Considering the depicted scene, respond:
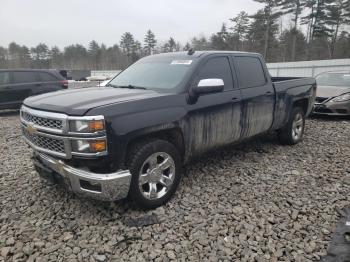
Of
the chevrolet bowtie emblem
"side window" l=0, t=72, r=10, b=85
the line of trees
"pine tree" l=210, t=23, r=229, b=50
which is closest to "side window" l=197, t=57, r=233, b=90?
the chevrolet bowtie emblem

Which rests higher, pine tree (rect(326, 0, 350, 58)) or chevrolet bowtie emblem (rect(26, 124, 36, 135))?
pine tree (rect(326, 0, 350, 58))

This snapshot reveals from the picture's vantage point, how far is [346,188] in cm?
405

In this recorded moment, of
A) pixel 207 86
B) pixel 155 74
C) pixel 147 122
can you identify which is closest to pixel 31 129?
pixel 147 122

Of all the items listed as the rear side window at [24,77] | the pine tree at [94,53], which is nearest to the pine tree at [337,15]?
the rear side window at [24,77]

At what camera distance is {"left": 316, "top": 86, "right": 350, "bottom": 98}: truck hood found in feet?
27.7

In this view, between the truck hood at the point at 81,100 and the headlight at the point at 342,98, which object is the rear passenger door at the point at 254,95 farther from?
the headlight at the point at 342,98

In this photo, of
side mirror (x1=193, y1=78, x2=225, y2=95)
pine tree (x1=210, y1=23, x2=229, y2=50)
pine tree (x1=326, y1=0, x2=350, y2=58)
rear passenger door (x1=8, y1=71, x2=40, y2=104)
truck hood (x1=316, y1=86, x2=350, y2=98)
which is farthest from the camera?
pine tree (x1=210, y1=23, x2=229, y2=50)

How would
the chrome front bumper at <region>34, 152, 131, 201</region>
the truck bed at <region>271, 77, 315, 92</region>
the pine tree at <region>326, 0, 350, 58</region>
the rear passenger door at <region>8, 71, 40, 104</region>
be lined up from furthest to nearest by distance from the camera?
the pine tree at <region>326, 0, 350, 58</region>
the rear passenger door at <region>8, 71, 40, 104</region>
the truck bed at <region>271, 77, 315, 92</region>
the chrome front bumper at <region>34, 152, 131, 201</region>

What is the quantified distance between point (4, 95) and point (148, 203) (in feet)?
28.7

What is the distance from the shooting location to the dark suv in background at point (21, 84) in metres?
9.97

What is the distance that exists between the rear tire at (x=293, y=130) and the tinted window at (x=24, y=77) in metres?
8.70

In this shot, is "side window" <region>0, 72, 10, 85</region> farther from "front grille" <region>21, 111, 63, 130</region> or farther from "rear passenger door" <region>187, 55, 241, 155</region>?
"rear passenger door" <region>187, 55, 241, 155</region>

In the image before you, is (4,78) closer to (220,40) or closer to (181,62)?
(181,62)

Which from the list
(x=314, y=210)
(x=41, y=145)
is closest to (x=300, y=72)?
(x=314, y=210)
